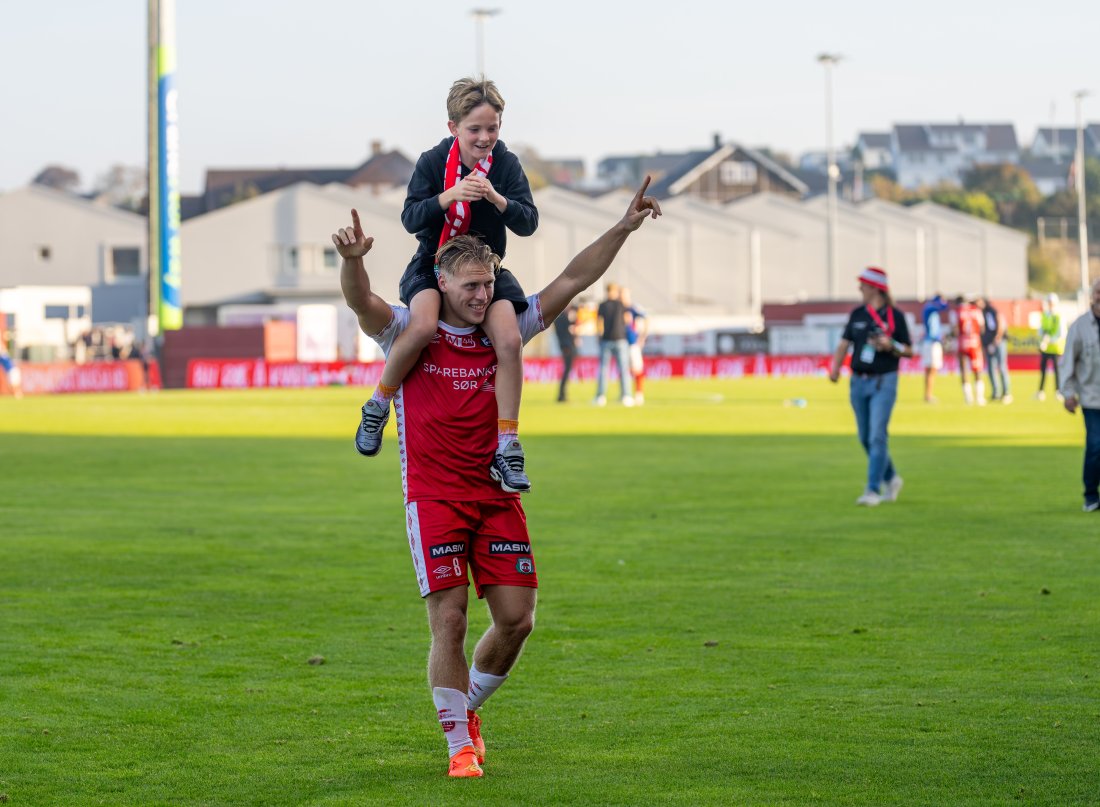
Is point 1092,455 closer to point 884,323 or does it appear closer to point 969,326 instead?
point 884,323

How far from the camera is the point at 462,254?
6.61 m

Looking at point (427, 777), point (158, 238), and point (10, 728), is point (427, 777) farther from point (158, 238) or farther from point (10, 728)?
point (158, 238)

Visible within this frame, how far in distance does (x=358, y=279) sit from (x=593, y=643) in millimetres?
3505

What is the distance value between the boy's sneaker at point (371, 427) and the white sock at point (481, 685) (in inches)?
37.2

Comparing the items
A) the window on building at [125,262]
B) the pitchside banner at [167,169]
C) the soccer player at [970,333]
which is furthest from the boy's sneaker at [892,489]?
the window on building at [125,262]

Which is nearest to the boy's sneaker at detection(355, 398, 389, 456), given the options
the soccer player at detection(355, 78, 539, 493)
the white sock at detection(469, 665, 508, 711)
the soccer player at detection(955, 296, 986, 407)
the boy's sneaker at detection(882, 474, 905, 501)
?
the soccer player at detection(355, 78, 539, 493)

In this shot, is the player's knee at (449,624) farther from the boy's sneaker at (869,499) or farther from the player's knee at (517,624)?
the boy's sneaker at (869,499)

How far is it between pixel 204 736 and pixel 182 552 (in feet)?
19.7

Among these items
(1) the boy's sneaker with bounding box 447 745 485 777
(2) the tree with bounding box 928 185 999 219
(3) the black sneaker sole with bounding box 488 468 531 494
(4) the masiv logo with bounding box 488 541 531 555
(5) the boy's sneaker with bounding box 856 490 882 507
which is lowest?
(1) the boy's sneaker with bounding box 447 745 485 777

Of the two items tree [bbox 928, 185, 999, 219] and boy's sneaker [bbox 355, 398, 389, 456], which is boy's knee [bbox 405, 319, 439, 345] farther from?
tree [bbox 928, 185, 999, 219]

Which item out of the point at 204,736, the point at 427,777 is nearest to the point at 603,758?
the point at 427,777

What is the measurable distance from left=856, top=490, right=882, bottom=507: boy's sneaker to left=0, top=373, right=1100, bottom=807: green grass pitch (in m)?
0.14

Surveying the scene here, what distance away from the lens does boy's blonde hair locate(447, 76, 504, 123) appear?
6.67 metres

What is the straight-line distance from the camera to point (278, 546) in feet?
44.2
